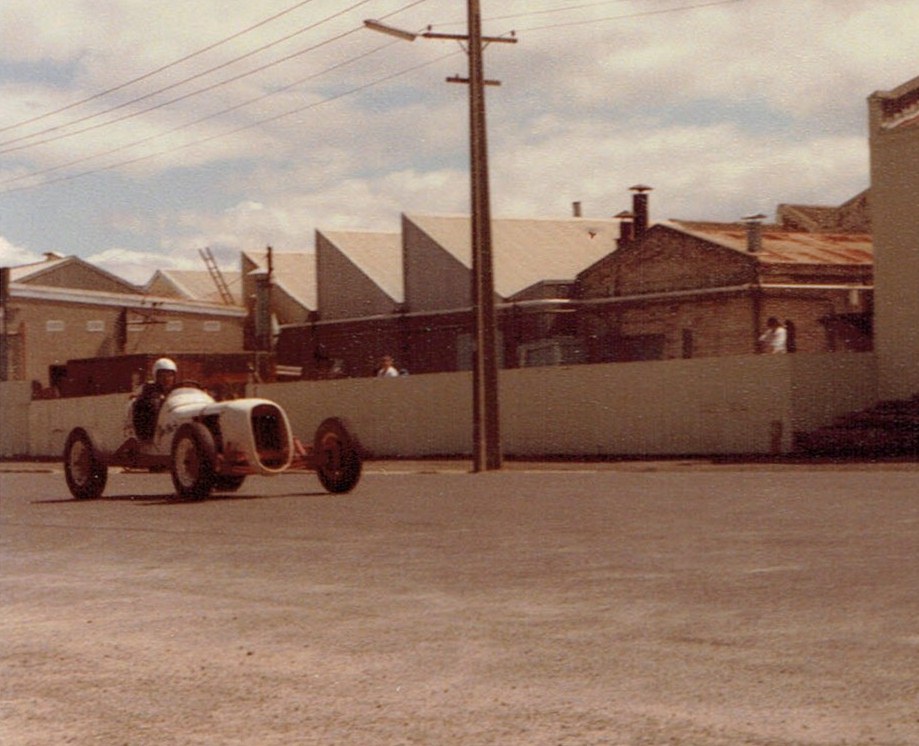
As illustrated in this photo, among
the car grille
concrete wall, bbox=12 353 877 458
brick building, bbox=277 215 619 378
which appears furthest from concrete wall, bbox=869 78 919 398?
brick building, bbox=277 215 619 378

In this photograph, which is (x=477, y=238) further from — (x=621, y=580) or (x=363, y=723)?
(x=363, y=723)

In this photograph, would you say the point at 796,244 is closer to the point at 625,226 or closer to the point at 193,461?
the point at 625,226

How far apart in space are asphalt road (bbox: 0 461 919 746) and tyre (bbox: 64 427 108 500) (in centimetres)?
481

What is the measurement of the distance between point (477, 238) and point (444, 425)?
846 cm

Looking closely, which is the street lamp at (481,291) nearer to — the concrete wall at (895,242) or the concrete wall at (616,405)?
the concrete wall at (616,405)

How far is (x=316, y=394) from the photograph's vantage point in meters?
38.7

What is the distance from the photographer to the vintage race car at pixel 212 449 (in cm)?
1941

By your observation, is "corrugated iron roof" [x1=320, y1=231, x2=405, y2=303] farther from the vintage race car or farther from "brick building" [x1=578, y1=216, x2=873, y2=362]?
the vintage race car

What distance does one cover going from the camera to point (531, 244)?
185 feet

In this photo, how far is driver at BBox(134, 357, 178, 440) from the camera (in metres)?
20.6

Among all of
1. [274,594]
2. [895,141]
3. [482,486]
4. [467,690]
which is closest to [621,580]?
[274,594]

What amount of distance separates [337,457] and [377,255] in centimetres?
4188

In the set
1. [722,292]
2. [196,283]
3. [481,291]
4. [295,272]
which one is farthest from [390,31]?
[196,283]

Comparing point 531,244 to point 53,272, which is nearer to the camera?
point 531,244
